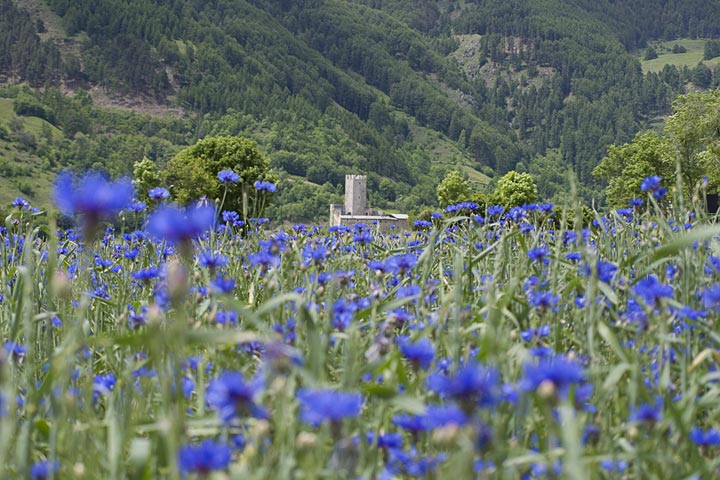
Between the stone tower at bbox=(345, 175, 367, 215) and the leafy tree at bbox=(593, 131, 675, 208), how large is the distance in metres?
63.3

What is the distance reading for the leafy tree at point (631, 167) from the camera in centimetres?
5244

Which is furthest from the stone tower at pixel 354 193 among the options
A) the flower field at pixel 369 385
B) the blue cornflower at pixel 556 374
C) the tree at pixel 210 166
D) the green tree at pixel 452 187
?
the blue cornflower at pixel 556 374

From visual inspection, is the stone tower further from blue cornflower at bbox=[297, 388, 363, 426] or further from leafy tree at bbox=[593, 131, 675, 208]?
blue cornflower at bbox=[297, 388, 363, 426]

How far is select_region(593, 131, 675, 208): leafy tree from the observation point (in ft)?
172

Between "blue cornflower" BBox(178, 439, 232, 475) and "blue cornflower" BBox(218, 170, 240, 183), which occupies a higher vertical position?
"blue cornflower" BBox(218, 170, 240, 183)

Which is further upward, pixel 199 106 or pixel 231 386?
pixel 199 106

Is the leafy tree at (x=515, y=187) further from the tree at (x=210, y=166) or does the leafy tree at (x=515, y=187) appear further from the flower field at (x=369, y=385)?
the flower field at (x=369, y=385)

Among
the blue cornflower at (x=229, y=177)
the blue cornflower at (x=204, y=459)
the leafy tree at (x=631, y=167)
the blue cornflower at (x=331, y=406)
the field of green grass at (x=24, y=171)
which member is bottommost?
the blue cornflower at (x=204, y=459)

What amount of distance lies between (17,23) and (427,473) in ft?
707

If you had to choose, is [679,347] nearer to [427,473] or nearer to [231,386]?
[427,473]

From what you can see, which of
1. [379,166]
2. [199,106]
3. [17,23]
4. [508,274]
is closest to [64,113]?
[199,106]

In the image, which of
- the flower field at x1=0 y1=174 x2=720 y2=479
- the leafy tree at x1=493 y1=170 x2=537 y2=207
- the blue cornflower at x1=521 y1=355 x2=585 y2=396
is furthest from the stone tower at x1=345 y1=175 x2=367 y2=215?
the blue cornflower at x1=521 y1=355 x2=585 y2=396

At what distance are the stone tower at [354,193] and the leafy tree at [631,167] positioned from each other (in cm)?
6330

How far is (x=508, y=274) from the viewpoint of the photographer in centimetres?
386
